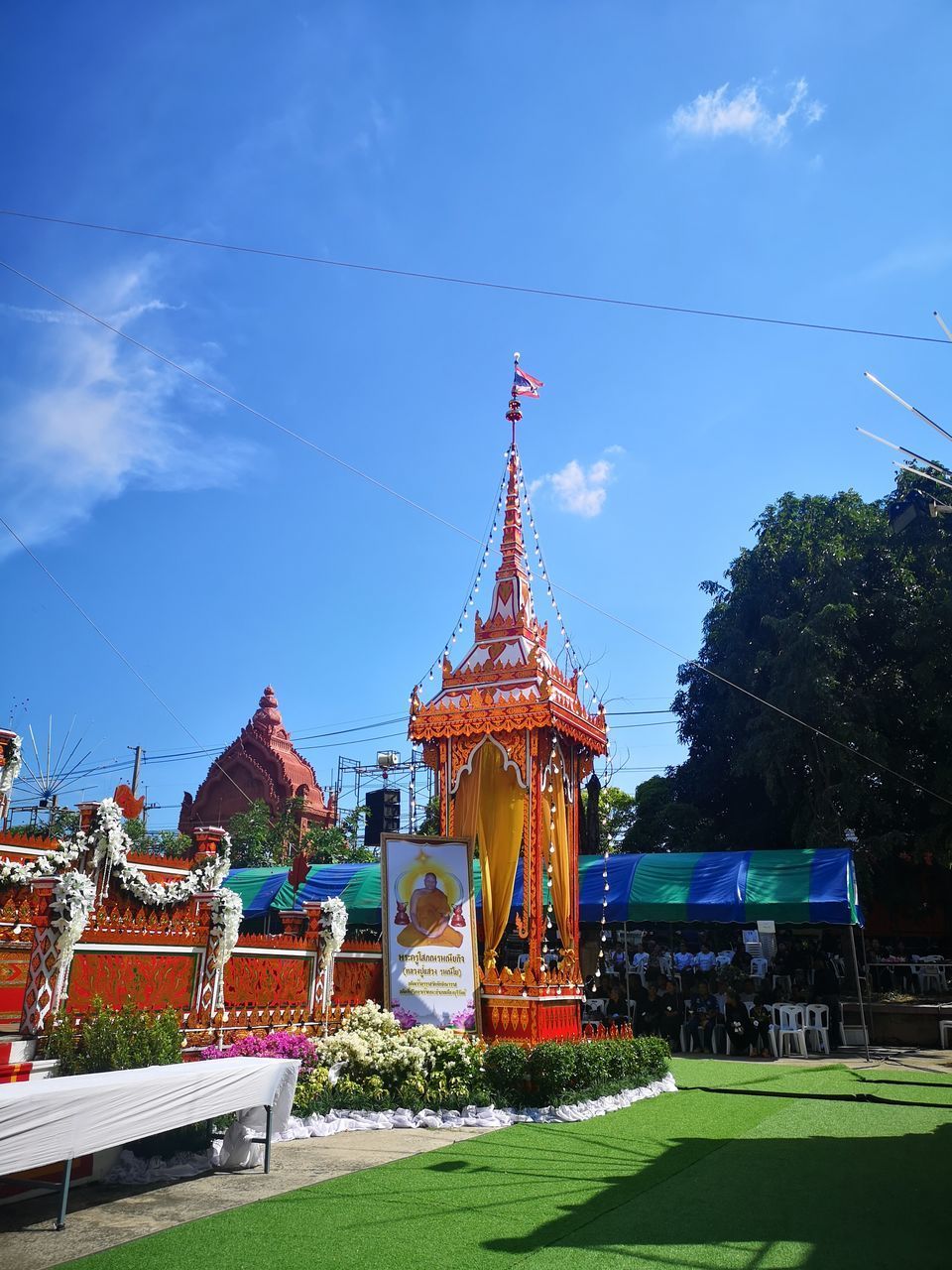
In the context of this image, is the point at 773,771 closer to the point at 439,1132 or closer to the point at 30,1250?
the point at 439,1132

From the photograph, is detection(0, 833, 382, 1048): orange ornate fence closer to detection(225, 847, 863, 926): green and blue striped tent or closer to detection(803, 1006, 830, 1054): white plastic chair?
detection(225, 847, 863, 926): green and blue striped tent

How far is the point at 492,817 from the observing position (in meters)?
13.6

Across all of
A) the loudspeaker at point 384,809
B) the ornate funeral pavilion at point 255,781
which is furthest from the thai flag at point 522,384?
the ornate funeral pavilion at point 255,781

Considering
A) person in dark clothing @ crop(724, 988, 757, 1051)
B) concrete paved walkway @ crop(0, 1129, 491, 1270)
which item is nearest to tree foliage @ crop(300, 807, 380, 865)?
person in dark clothing @ crop(724, 988, 757, 1051)

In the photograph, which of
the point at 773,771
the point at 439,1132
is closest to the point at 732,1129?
the point at 439,1132

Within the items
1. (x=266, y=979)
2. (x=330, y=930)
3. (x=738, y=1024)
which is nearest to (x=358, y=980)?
(x=330, y=930)

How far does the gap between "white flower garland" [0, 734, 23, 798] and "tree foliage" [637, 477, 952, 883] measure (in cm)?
1514

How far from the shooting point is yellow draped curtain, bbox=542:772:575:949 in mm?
13047

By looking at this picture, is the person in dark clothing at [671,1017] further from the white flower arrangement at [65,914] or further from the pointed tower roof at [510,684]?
the white flower arrangement at [65,914]

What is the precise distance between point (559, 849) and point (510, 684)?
2507 mm

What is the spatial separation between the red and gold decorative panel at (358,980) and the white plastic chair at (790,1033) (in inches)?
299

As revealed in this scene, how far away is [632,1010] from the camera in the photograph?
56.9 feet

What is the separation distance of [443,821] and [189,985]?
4.87 m

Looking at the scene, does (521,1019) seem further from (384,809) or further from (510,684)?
(384,809)
